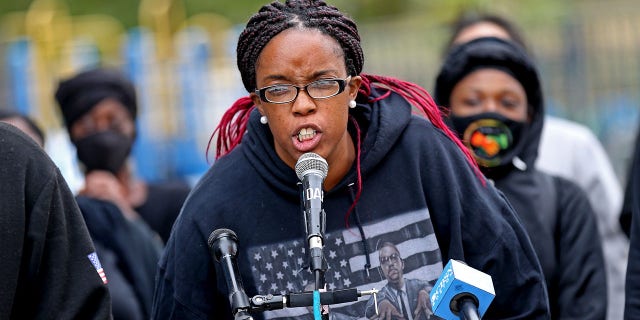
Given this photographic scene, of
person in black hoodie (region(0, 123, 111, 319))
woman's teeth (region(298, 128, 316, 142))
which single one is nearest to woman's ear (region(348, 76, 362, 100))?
woman's teeth (region(298, 128, 316, 142))

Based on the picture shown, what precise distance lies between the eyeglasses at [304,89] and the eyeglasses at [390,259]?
2.13 feet

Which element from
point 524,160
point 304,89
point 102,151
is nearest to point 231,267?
point 304,89

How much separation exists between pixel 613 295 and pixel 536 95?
4.83ft

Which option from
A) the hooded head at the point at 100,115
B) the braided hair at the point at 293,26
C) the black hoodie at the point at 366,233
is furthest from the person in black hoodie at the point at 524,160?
the hooded head at the point at 100,115

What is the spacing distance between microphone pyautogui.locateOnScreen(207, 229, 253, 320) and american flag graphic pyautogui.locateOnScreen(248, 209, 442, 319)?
1.52 ft

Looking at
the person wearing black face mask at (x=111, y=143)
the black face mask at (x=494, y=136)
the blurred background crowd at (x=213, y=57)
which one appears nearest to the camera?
the black face mask at (x=494, y=136)

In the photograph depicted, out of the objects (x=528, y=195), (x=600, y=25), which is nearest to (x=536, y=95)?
(x=528, y=195)

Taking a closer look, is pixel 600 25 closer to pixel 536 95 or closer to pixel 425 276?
pixel 536 95

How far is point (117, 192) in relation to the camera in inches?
320

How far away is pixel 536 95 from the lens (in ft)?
22.7

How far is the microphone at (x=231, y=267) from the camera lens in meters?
4.22

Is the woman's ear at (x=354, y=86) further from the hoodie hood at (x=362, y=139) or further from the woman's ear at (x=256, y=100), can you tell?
the woman's ear at (x=256, y=100)

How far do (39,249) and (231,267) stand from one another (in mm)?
606

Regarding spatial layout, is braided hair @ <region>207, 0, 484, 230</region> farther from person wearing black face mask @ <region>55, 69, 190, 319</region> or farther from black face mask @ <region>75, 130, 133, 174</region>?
black face mask @ <region>75, 130, 133, 174</region>
